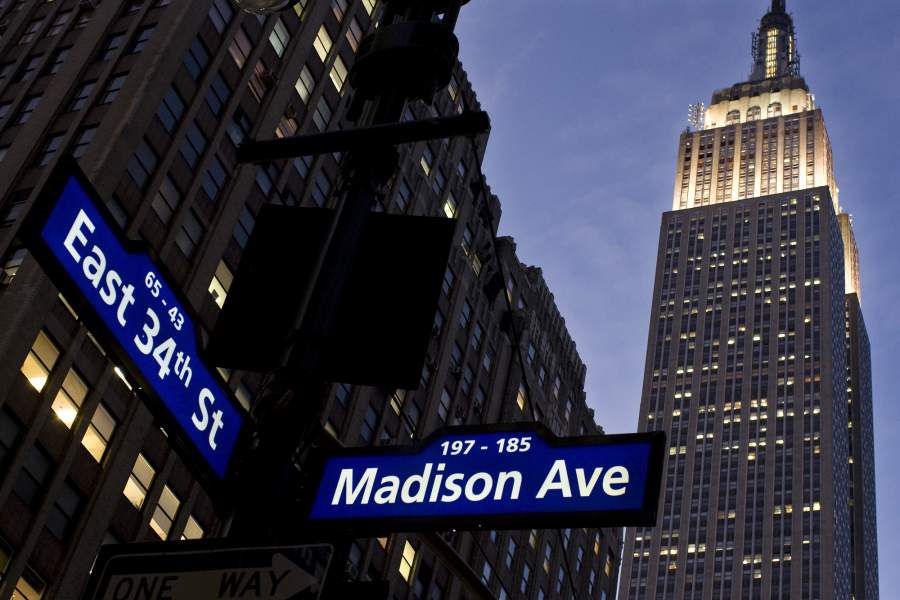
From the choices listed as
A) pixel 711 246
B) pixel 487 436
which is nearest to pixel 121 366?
pixel 487 436

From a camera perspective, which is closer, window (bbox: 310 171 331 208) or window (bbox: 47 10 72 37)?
window (bbox: 47 10 72 37)

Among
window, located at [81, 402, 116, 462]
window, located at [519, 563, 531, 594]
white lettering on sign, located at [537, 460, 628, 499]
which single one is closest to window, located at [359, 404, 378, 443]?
window, located at [519, 563, 531, 594]

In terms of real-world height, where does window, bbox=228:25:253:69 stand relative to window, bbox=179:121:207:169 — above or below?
above

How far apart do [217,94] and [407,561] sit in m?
23.1

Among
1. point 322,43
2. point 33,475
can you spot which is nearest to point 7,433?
point 33,475

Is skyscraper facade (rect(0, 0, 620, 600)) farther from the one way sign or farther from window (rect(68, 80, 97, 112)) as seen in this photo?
the one way sign

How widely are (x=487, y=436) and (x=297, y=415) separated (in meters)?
1.32

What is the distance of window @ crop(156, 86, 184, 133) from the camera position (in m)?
46.5

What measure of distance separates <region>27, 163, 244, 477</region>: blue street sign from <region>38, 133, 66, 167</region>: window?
3953 cm

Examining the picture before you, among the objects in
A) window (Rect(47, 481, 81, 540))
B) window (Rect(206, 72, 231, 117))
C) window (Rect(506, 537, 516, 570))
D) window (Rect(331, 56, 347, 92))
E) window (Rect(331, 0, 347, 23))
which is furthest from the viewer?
window (Rect(506, 537, 516, 570))

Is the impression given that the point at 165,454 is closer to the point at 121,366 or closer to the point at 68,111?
the point at 68,111

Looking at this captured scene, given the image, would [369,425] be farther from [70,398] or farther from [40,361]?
[40,361]

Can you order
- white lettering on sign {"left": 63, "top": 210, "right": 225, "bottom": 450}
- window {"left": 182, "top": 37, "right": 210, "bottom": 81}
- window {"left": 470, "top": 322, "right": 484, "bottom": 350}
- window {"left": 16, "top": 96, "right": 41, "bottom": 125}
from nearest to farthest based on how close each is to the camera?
white lettering on sign {"left": 63, "top": 210, "right": 225, "bottom": 450}
window {"left": 16, "top": 96, "right": 41, "bottom": 125}
window {"left": 182, "top": 37, "right": 210, "bottom": 81}
window {"left": 470, "top": 322, "right": 484, "bottom": 350}

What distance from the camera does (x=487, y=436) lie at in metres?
7.46
